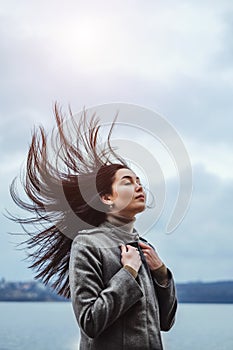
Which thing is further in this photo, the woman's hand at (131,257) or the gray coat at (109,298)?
the woman's hand at (131,257)

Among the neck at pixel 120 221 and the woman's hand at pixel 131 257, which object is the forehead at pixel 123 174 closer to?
the neck at pixel 120 221

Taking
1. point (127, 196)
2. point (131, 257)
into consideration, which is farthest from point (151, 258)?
point (127, 196)

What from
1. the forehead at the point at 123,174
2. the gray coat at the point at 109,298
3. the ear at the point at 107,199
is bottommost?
the gray coat at the point at 109,298

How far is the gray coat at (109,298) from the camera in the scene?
1854 millimetres

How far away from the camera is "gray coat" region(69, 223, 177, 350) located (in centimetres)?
185

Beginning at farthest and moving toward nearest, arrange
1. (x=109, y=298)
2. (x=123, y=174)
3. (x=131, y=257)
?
1. (x=123, y=174)
2. (x=131, y=257)
3. (x=109, y=298)

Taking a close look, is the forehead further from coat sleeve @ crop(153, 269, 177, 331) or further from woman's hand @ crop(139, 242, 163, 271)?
coat sleeve @ crop(153, 269, 177, 331)

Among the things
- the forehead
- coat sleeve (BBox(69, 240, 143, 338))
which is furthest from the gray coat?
the forehead

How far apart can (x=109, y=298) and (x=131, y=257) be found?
0.17 metres

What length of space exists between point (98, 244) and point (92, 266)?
8 cm

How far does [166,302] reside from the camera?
2047mm

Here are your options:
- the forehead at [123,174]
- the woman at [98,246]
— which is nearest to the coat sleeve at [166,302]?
the woman at [98,246]

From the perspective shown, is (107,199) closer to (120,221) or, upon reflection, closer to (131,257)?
(120,221)

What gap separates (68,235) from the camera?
212 cm
